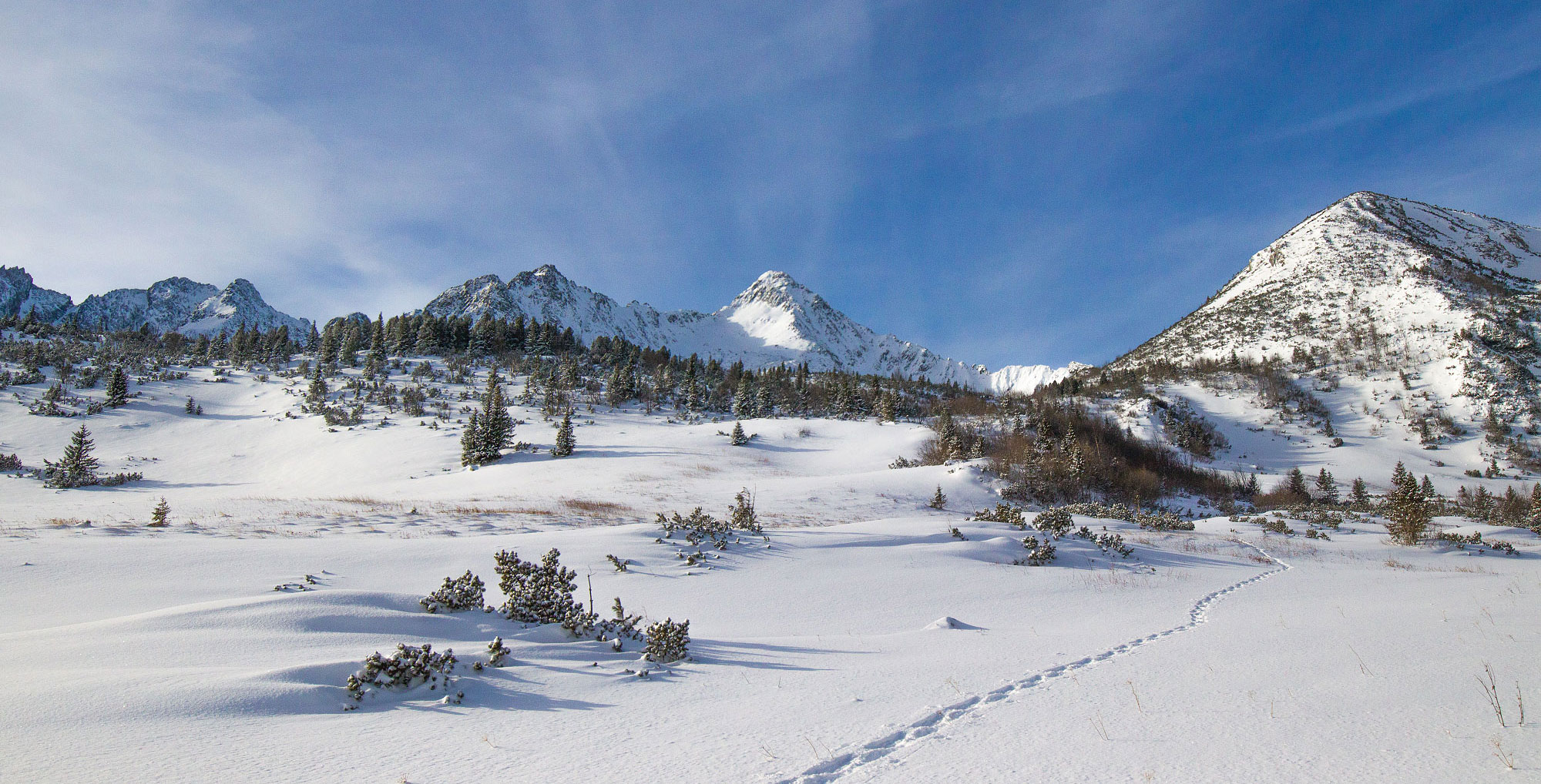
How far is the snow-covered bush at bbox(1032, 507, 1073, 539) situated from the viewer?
14156 mm

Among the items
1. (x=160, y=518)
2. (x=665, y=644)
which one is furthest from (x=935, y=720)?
(x=160, y=518)

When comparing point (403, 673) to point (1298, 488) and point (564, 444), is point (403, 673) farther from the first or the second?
point (1298, 488)

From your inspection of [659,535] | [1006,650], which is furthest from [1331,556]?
[659,535]

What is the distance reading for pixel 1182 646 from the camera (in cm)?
545

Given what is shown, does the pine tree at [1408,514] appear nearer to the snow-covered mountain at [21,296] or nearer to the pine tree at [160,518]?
the pine tree at [160,518]

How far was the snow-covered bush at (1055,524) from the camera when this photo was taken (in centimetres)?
1416

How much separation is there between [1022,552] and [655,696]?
34.2ft

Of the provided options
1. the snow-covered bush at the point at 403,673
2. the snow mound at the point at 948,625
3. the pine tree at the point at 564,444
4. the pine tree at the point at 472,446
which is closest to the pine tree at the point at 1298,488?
the snow mound at the point at 948,625

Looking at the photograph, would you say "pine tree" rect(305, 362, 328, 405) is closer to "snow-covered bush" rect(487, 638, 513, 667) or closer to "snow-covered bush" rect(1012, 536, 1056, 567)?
"snow-covered bush" rect(487, 638, 513, 667)

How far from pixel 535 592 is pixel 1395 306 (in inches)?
4173

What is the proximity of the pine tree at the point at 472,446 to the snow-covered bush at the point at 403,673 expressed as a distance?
29.7 m

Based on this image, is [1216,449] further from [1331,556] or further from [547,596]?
[547,596]

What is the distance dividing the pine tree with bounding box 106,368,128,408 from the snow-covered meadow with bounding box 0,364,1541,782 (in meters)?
35.6

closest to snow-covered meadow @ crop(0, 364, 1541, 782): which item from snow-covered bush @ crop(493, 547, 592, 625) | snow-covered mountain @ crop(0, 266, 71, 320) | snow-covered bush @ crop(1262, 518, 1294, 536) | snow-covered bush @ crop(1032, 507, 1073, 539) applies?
snow-covered bush @ crop(493, 547, 592, 625)
